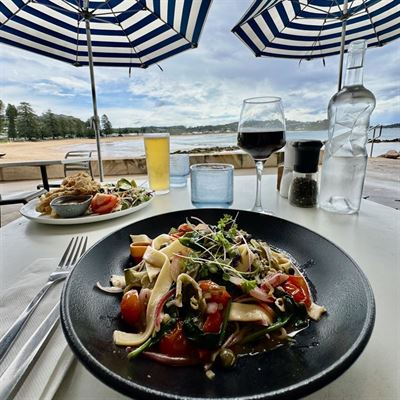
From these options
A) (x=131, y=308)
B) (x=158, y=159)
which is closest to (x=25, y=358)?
(x=131, y=308)

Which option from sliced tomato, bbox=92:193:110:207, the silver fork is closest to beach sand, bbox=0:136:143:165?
sliced tomato, bbox=92:193:110:207

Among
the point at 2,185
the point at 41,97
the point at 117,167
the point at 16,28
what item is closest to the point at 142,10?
the point at 16,28

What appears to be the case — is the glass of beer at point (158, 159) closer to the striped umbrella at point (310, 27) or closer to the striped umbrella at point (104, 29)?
the striped umbrella at point (104, 29)

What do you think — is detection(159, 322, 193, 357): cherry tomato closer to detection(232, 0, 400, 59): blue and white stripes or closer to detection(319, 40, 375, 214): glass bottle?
detection(319, 40, 375, 214): glass bottle

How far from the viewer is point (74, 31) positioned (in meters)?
2.70

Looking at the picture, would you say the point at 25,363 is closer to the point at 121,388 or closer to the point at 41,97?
the point at 121,388

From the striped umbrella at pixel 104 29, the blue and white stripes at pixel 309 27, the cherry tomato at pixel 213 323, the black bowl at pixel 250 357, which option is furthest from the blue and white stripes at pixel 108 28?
the cherry tomato at pixel 213 323

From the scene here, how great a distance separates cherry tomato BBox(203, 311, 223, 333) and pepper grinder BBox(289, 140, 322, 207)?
0.84m

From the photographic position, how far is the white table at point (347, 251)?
1.14 ft

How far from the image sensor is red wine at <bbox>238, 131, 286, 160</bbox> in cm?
100

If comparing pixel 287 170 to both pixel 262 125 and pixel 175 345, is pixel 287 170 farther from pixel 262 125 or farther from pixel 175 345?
pixel 175 345

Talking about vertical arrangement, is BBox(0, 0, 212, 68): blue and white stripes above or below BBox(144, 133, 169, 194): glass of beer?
above

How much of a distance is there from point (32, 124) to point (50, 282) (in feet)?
31.9

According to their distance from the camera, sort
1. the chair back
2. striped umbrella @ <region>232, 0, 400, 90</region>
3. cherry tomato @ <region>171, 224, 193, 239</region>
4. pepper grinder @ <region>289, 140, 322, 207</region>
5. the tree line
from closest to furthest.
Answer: cherry tomato @ <region>171, 224, 193, 239</region>, pepper grinder @ <region>289, 140, 322, 207</region>, striped umbrella @ <region>232, 0, 400, 90</region>, the chair back, the tree line
